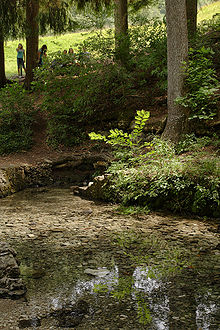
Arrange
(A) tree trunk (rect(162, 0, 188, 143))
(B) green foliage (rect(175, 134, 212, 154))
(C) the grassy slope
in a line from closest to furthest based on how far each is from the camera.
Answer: (B) green foliage (rect(175, 134, 212, 154)) → (A) tree trunk (rect(162, 0, 188, 143)) → (C) the grassy slope

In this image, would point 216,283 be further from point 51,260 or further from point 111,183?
point 111,183

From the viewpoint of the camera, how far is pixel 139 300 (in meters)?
3.47

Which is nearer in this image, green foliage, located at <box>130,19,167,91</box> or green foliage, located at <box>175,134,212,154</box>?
green foliage, located at <box>175,134,212,154</box>

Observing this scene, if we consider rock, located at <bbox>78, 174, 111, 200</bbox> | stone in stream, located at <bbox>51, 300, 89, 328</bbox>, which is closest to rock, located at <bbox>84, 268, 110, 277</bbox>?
stone in stream, located at <bbox>51, 300, 89, 328</bbox>

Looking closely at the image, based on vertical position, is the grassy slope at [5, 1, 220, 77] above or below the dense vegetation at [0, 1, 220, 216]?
above

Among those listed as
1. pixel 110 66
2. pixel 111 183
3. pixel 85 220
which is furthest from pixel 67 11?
pixel 85 220

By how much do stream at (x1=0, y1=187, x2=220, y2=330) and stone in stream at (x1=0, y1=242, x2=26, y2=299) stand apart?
90 millimetres

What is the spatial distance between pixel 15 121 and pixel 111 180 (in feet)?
17.5

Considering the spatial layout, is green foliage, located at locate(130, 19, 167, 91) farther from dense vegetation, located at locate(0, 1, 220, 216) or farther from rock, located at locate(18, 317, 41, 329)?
rock, located at locate(18, 317, 41, 329)

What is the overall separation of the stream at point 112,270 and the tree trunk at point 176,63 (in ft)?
8.60

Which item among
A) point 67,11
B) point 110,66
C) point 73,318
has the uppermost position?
point 67,11

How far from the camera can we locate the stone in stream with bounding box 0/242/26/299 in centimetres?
356

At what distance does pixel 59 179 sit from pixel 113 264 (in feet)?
18.0

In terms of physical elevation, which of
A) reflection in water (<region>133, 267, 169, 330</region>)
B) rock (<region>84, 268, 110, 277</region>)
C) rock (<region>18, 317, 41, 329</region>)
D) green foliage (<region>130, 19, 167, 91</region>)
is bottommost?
rock (<region>18, 317, 41, 329</region>)
